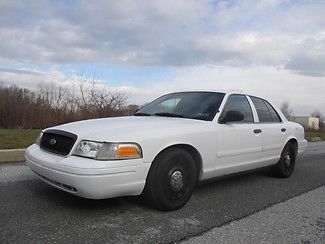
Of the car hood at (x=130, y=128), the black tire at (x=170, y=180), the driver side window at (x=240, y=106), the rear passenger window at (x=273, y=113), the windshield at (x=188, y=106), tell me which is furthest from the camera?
the rear passenger window at (x=273, y=113)

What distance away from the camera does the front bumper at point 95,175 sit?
4035 mm

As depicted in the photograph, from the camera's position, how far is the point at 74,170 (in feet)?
13.4

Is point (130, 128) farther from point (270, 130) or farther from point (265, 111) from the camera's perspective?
point (265, 111)

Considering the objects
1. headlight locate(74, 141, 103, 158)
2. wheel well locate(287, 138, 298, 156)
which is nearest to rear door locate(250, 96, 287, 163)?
wheel well locate(287, 138, 298, 156)

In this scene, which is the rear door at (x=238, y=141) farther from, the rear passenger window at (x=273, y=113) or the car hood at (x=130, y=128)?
the rear passenger window at (x=273, y=113)

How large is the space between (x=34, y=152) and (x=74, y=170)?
1050 millimetres

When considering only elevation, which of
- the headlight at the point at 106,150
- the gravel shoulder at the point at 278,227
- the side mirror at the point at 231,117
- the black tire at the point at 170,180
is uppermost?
the side mirror at the point at 231,117

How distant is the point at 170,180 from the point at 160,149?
0.41 metres

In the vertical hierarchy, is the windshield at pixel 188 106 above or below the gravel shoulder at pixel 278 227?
above

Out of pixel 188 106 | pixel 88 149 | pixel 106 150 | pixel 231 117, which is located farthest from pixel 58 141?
pixel 231 117

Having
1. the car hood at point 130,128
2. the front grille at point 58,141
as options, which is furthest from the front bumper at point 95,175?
the car hood at point 130,128

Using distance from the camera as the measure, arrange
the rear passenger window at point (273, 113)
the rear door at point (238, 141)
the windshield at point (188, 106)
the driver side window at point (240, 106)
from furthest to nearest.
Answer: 1. the rear passenger window at point (273, 113)
2. the driver side window at point (240, 106)
3. the windshield at point (188, 106)
4. the rear door at point (238, 141)

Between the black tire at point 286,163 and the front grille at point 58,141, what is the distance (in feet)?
13.4

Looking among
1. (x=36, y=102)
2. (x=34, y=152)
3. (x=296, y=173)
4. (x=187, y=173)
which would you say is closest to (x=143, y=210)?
(x=187, y=173)
